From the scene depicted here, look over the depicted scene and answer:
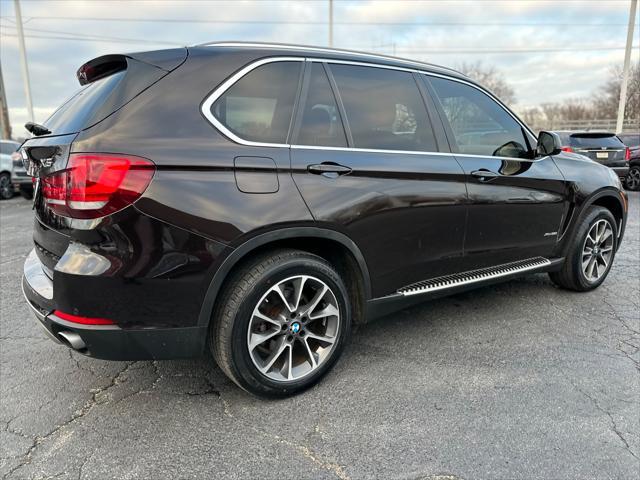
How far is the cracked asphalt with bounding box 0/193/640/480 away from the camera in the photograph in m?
2.12

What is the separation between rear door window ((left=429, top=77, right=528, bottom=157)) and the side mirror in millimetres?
144

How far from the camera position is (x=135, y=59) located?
235 centimetres

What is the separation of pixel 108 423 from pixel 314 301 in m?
1.24

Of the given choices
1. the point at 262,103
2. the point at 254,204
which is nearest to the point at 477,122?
the point at 262,103

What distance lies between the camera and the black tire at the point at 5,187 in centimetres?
1245

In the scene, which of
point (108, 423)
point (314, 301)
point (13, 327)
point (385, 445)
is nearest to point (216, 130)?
point (314, 301)

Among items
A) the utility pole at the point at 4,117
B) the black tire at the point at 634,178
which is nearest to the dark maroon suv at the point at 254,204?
the black tire at the point at 634,178

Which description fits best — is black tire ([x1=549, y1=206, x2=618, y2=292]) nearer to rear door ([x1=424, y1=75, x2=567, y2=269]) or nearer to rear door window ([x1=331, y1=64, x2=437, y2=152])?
rear door ([x1=424, y1=75, x2=567, y2=269])

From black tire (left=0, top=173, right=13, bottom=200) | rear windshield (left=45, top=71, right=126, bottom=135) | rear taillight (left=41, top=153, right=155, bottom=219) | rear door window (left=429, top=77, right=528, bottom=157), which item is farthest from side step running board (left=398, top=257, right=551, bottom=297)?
black tire (left=0, top=173, right=13, bottom=200)

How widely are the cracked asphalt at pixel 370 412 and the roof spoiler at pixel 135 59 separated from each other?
1793 mm

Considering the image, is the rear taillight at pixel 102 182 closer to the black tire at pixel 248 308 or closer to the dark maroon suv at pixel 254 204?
the dark maroon suv at pixel 254 204

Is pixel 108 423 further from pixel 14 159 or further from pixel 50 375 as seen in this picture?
pixel 14 159

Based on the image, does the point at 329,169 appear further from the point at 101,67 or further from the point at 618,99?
the point at 618,99

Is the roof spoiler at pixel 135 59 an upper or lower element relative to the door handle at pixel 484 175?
upper
